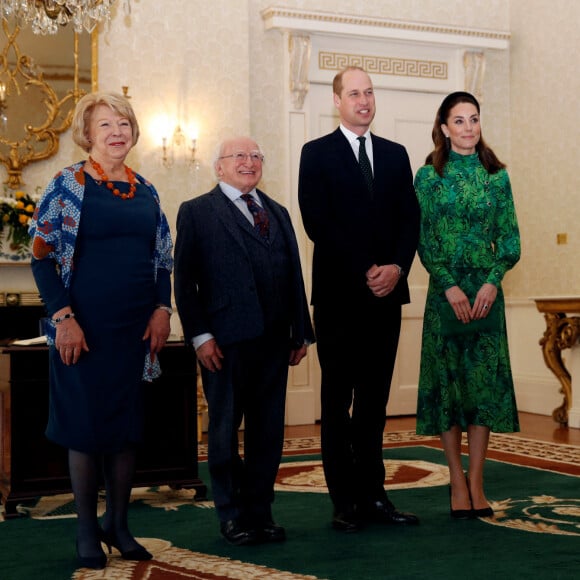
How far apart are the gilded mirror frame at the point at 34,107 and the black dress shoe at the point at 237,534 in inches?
142

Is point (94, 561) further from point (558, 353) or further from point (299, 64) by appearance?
point (299, 64)

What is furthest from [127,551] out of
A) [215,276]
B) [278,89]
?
[278,89]

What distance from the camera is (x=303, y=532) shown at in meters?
3.44

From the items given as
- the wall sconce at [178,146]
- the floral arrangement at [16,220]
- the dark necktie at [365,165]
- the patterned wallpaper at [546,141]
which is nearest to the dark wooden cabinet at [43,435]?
the dark necktie at [365,165]

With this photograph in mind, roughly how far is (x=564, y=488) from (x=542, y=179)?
393cm

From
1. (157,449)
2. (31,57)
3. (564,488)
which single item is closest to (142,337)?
(157,449)

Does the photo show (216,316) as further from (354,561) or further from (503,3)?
(503,3)

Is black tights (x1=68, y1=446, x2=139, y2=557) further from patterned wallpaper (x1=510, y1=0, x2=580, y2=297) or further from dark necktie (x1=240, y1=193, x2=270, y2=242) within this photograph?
patterned wallpaper (x1=510, y1=0, x2=580, y2=297)

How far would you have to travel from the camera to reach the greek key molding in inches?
289

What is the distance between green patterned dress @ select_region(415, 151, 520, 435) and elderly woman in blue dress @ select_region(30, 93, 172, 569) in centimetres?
111

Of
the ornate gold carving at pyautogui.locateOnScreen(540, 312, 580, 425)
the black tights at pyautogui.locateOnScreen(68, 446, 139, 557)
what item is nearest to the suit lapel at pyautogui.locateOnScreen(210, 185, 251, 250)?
the black tights at pyautogui.locateOnScreen(68, 446, 139, 557)

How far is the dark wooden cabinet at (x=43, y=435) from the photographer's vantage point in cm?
406

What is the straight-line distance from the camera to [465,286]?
11.9ft

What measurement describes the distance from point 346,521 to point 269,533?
0.31 metres
